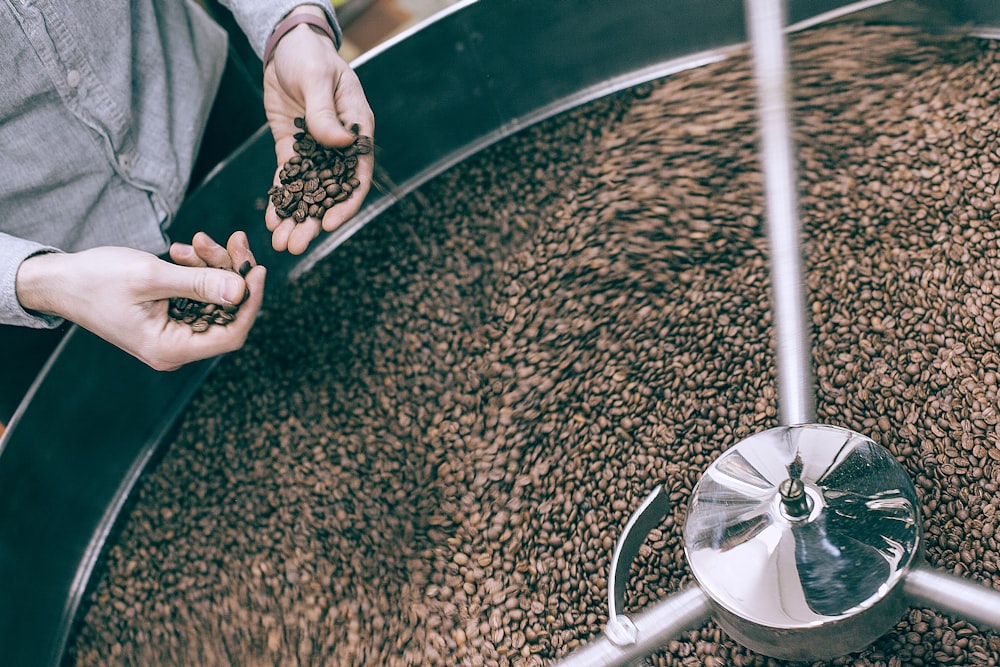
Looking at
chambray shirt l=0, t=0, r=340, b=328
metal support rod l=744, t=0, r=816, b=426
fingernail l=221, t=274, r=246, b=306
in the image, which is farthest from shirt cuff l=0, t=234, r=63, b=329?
metal support rod l=744, t=0, r=816, b=426

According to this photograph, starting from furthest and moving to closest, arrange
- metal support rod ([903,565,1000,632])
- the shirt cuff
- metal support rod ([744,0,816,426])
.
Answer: the shirt cuff → metal support rod ([744,0,816,426]) → metal support rod ([903,565,1000,632])

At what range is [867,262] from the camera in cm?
135

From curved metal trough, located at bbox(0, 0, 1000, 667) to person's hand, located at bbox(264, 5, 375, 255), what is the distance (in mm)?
115

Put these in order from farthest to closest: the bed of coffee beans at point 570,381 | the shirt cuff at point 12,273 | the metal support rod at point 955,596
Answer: the bed of coffee beans at point 570,381, the shirt cuff at point 12,273, the metal support rod at point 955,596

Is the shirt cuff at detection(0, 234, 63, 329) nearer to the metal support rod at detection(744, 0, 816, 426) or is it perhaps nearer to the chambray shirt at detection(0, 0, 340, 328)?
the chambray shirt at detection(0, 0, 340, 328)

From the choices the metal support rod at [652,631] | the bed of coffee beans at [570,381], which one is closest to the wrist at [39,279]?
the bed of coffee beans at [570,381]

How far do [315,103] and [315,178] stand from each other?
0.36ft

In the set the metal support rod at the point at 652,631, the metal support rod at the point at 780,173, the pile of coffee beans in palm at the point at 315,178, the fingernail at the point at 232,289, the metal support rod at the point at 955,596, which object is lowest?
the metal support rod at the point at 652,631

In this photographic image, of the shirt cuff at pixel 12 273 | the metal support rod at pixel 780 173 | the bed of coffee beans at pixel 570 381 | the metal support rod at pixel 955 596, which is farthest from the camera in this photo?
the bed of coffee beans at pixel 570 381

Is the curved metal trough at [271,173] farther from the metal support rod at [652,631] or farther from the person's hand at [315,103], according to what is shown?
the metal support rod at [652,631]

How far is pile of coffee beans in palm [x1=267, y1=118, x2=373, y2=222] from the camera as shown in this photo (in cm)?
122

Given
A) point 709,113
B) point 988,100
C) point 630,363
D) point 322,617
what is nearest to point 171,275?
point 322,617

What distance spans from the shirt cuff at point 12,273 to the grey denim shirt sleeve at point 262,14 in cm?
48

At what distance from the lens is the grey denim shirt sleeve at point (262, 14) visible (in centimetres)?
128
